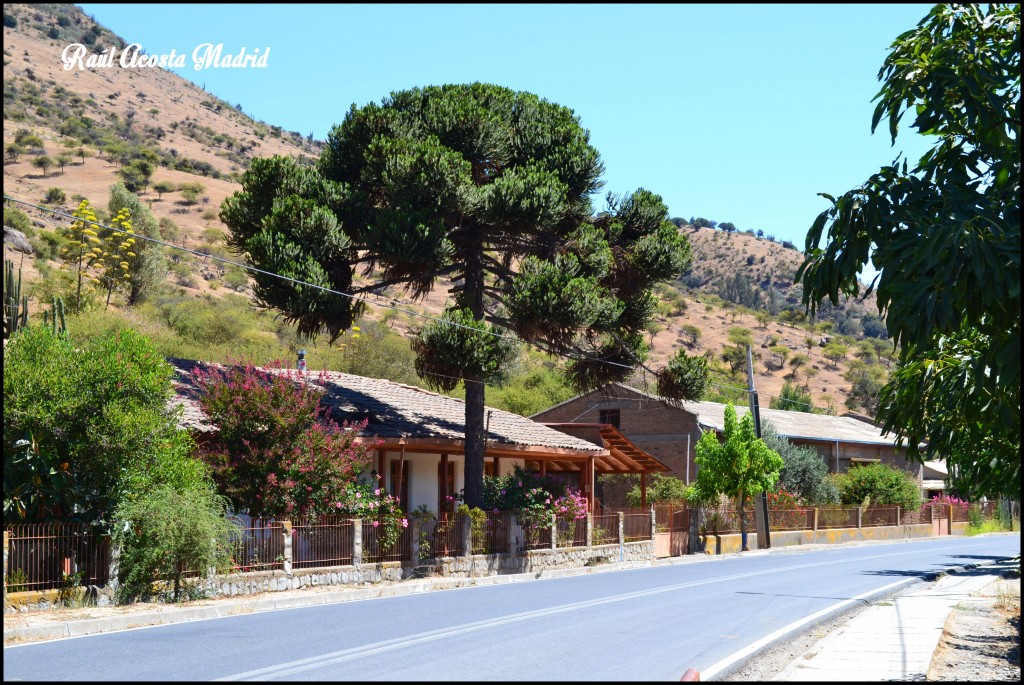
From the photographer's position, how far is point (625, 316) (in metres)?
32.0

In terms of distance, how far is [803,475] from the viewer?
51125 millimetres

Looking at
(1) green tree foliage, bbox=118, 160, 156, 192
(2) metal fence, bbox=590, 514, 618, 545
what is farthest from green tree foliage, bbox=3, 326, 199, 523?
(1) green tree foliage, bbox=118, 160, 156, 192

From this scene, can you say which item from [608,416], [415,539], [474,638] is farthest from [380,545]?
[608,416]

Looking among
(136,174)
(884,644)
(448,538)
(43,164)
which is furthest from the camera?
(136,174)

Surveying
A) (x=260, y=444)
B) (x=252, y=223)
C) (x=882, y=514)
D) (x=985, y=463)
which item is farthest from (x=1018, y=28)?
(x=882, y=514)

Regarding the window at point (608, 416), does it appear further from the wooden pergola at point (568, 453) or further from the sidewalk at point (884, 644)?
the sidewalk at point (884, 644)

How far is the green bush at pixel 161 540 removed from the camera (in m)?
18.2

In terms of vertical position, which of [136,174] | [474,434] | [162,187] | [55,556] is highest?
[136,174]

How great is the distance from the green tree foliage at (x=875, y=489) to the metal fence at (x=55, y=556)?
137 feet

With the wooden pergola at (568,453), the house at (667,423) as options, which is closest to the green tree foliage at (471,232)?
the wooden pergola at (568,453)

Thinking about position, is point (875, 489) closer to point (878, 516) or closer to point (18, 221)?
point (878, 516)

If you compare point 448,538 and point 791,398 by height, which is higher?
point 791,398

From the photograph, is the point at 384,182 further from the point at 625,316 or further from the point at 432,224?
the point at 625,316

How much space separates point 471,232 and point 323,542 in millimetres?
11157
